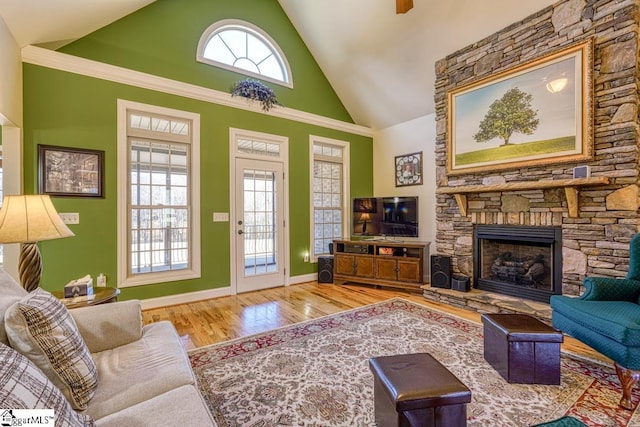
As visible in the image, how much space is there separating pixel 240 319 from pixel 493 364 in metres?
2.45

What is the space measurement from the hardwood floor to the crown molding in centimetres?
279

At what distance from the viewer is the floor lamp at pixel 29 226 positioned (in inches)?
74.3

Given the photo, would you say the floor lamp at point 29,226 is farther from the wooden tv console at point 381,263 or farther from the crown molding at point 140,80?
the wooden tv console at point 381,263

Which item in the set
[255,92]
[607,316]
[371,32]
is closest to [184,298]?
[255,92]

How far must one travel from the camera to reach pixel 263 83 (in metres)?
4.63

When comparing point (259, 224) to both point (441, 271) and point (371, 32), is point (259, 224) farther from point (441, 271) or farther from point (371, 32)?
point (371, 32)

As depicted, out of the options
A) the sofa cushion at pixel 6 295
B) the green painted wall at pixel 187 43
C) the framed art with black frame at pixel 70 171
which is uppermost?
the green painted wall at pixel 187 43

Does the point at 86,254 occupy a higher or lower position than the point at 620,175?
lower

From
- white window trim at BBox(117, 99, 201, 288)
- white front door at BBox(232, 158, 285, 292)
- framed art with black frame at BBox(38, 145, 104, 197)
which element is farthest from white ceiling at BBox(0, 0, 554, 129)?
white front door at BBox(232, 158, 285, 292)

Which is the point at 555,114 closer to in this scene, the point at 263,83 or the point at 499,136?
the point at 499,136

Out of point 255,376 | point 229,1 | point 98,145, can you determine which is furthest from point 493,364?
point 229,1

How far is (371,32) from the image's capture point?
13.9 ft

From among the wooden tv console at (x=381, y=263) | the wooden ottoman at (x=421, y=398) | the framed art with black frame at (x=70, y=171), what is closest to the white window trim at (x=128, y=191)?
the framed art with black frame at (x=70, y=171)

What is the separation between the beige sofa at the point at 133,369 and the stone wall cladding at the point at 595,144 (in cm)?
362
